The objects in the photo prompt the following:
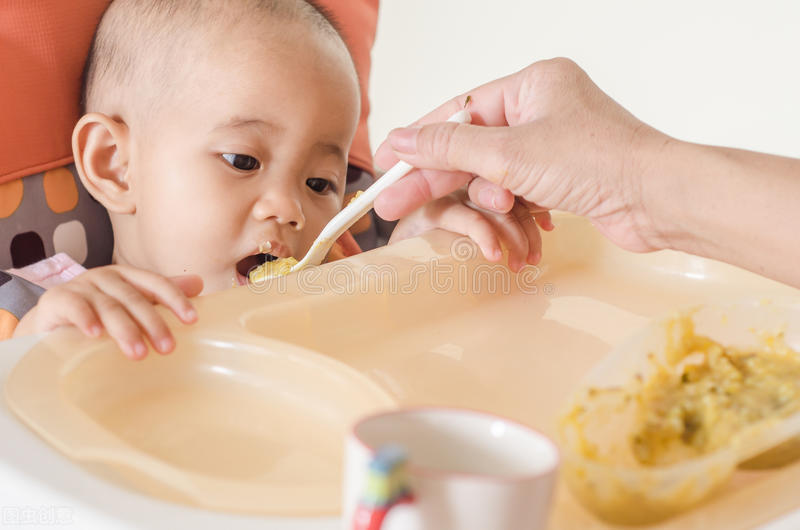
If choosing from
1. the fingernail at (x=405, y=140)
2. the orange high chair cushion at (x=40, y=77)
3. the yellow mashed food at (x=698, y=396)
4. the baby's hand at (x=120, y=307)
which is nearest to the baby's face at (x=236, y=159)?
the orange high chair cushion at (x=40, y=77)

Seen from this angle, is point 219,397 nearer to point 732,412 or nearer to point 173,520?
point 173,520

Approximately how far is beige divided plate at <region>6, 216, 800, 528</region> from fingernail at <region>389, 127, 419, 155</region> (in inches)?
4.0

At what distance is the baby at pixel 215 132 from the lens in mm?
1064

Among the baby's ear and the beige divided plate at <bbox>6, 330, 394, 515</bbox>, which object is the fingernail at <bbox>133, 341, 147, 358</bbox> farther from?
the baby's ear

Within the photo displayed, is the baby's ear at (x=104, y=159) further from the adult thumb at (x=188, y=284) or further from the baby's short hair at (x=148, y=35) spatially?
the adult thumb at (x=188, y=284)

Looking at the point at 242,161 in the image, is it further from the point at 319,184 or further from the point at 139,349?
the point at 139,349

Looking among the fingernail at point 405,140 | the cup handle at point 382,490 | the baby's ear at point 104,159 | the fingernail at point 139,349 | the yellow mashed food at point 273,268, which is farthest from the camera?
the baby's ear at point 104,159

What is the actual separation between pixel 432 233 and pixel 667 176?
0.28m

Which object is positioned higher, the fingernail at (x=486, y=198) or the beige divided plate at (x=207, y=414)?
the fingernail at (x=486, y=198)

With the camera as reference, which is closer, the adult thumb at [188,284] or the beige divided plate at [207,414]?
the beige divided plate at [207,414]

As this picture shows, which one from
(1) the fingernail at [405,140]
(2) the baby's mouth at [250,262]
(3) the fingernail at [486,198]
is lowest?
(2) the baby's mouth at [250,262]

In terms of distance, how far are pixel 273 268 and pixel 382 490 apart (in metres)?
0.70

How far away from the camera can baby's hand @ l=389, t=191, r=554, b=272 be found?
3.00ft

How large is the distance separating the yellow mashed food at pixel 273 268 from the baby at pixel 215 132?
29 mm
